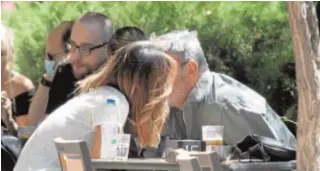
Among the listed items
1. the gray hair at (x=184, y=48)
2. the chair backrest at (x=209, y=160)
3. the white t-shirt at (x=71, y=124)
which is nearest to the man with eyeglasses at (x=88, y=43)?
the gray hair at (x=184, y=48)

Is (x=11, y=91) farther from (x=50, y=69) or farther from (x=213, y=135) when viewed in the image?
(x=213, y=135)

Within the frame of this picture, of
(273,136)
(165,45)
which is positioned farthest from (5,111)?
(273,136)

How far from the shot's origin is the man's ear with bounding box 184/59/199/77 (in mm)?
4719

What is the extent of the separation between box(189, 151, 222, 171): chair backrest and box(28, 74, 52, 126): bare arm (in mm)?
3034

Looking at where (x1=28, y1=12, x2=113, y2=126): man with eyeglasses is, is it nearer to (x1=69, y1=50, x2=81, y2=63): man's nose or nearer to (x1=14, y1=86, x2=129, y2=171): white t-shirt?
(x1=69, y1=50, x2=81, y2=63): man's nose

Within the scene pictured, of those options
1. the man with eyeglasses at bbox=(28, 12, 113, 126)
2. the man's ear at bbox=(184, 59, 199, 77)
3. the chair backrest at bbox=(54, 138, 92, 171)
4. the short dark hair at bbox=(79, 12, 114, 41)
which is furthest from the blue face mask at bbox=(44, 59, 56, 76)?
the chair backrest at bbox=(54, 138, 92, 171)

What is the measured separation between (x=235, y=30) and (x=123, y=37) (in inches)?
99.4

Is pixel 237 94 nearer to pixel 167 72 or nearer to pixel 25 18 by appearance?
pixel 167 72

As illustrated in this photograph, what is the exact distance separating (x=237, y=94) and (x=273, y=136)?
293mm

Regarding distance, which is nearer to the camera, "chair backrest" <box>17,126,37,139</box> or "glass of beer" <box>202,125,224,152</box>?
"glass of beer" <box>202,125,224,152</box>

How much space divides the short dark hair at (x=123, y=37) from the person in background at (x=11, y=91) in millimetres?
1095

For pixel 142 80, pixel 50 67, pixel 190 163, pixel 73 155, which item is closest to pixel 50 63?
pixel 50 67

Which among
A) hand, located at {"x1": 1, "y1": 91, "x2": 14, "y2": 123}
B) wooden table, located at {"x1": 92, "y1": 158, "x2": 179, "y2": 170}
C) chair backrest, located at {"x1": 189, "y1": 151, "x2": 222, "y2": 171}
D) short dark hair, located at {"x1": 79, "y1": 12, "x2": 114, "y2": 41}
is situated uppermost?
short dark hair, located at {"x1": 79, "y1": 12, "x2": 114, "y2": 41}

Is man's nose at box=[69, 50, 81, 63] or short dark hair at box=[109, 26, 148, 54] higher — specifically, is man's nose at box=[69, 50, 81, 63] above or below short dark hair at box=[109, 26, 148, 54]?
below
